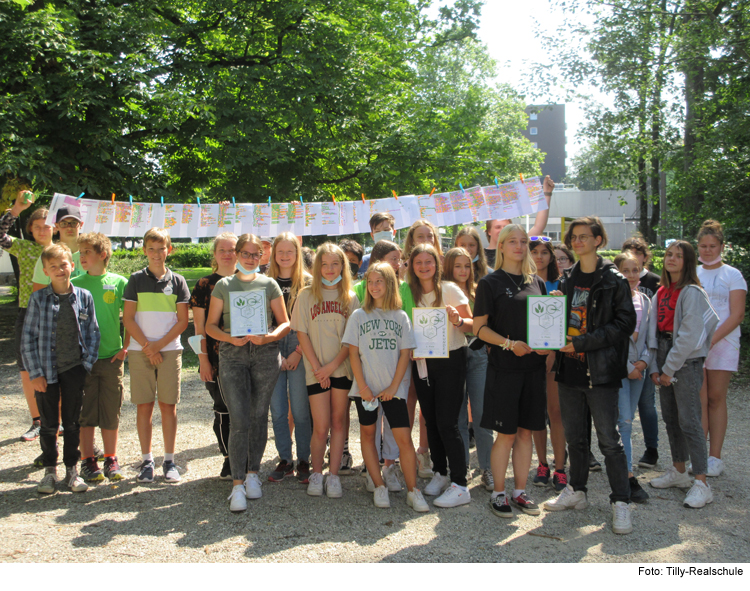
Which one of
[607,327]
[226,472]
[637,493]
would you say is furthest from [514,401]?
[226,472]

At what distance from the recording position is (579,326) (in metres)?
3.90

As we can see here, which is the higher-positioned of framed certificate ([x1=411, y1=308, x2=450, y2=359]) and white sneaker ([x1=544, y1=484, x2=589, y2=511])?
framed certificate ([x1=411, y1=308, x2=450, y2=359])

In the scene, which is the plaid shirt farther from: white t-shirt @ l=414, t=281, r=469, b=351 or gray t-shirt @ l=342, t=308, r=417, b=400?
white t-shirt @ l=414, t=281, r=469, b=351

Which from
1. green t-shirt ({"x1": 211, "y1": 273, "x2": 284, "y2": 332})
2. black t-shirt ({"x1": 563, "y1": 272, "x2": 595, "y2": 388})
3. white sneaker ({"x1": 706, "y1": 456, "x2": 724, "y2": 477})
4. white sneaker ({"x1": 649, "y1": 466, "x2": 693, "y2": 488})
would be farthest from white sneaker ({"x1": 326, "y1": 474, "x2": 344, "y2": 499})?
white sneaker ({"x1": 706, "y1": 456, "x2": 724, "y2": 477})

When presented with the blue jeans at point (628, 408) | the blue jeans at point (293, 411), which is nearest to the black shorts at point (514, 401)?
the blue jeans at point (628, 408)

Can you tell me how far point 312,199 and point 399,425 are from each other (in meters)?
9.15

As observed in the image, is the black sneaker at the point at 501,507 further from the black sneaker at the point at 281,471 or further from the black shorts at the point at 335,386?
A: the black sneaker at the point at 281,471

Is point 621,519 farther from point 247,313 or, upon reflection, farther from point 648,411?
point 247,313

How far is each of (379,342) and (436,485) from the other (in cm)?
121

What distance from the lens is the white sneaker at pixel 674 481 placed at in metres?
4.45

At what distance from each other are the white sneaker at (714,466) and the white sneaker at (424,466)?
2.28m

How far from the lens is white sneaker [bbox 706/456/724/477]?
4645 mm

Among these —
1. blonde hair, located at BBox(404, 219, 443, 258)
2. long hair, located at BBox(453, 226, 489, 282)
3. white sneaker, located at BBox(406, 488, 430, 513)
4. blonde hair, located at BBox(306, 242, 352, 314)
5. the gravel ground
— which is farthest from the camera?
long hair, located at BBox(453, 226, 489, 282)

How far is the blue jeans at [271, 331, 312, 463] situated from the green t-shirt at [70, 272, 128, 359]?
142cm
